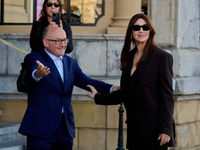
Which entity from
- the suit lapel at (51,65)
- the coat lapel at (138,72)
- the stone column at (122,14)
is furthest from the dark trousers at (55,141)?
the stone column at (122,14)

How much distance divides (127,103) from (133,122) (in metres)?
0.18

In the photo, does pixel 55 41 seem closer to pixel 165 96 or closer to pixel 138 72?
pixel 138 72

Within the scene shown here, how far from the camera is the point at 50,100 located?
3.93 metres

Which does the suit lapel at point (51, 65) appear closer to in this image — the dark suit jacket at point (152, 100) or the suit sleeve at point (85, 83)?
the suit sleeve at point (85, 83)

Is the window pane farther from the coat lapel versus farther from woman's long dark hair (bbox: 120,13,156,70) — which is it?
the coat lapel

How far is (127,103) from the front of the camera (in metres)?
3.73

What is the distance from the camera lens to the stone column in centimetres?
785

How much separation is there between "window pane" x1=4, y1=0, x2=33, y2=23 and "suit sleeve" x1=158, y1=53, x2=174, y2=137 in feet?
17.9

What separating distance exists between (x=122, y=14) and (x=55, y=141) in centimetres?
440

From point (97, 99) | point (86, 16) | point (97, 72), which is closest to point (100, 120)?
point (97, 72)

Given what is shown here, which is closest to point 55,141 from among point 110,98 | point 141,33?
point 110,98

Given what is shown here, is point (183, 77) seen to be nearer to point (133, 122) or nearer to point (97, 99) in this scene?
point (97, 99)

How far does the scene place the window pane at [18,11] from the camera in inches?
337

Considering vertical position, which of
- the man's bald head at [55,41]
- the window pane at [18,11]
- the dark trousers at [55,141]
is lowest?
the dark trousers at [55,141]
